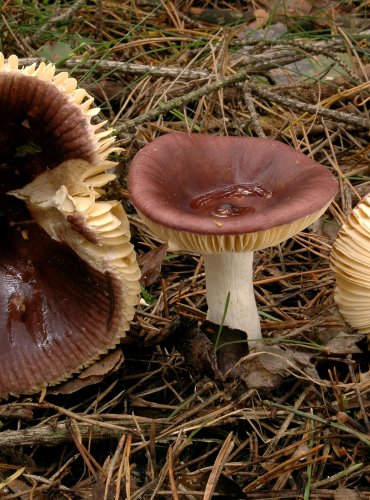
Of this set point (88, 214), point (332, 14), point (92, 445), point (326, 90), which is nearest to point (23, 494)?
point (92, 445)

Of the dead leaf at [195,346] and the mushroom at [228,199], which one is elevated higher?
the mushroom at [228,199]

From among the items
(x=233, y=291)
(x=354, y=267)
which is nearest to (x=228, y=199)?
(x=233, y=291)

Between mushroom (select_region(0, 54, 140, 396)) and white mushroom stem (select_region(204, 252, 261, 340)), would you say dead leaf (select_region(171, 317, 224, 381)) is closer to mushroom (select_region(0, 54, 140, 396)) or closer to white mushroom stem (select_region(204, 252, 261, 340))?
white mushroom stem (select_region(204, 252, 261, 340))

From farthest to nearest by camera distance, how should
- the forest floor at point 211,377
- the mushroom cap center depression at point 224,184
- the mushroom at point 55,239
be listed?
the mushroom at point 55,239 < the forest floor at point 211,377 < the mushroom cap center depression at point 224,184

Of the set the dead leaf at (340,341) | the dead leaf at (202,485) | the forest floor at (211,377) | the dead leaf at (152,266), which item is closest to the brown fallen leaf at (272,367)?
the forest floor at (211,377)

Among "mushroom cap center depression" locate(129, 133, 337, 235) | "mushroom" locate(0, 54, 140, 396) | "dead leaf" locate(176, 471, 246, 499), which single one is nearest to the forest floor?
"dead leaf" locate(176, 471, 246, 499)

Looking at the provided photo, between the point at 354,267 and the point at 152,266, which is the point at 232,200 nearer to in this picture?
the point at 354,267

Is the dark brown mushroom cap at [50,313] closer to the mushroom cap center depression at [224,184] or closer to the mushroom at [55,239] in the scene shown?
the mushroom at [55,239]
